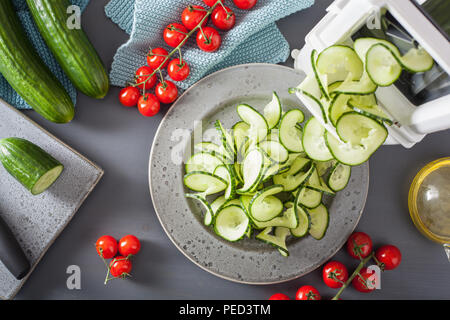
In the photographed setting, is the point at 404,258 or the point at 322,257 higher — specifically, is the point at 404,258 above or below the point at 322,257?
below

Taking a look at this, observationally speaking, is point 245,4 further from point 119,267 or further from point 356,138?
point 119,267

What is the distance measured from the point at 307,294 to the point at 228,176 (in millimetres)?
414

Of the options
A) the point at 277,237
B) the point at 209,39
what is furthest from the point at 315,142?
the point at 209,39

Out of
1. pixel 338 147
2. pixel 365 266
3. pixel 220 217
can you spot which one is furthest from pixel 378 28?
pixel 365 266

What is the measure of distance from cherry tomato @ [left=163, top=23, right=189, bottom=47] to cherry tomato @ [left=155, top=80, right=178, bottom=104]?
12 centimetres

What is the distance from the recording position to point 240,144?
42.5 inches

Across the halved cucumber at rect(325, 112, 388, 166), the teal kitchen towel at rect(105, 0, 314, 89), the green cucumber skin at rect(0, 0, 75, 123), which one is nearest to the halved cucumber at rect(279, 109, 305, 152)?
the halved cucumber at rect(325, 112, 388, 166)

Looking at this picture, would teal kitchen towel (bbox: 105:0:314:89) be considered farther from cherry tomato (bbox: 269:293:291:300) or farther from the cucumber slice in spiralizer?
cherry tomato (bbox: 269:293:291:300)

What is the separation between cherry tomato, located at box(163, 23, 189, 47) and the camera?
110cm

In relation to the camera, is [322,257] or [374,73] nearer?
[374,73]

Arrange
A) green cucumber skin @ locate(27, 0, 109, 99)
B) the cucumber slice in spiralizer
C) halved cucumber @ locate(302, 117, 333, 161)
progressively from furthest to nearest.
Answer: green cucumber skin @ locate(27, 0, 109, 99) < halved cucumber @ locate(302, 117, 333, 161) < the cucumber slice in spiralizer

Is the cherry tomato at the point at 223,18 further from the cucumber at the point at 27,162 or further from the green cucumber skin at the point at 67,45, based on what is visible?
the cucumber at the point at 27,162
